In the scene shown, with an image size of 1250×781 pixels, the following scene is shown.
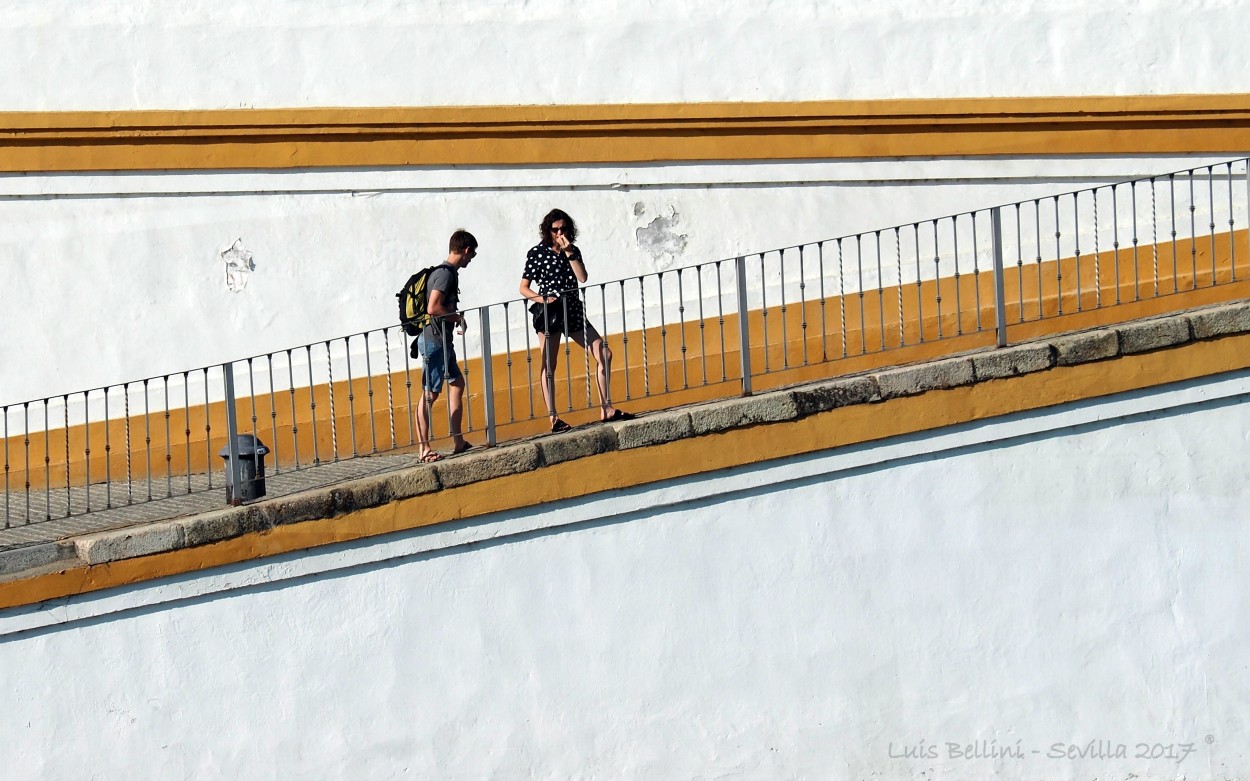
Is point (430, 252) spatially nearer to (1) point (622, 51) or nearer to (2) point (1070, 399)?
(1) point (622, 51)

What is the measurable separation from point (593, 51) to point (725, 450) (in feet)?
15.3

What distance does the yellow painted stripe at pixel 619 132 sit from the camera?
13.1 m

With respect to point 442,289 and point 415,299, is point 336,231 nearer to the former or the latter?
point 415,299

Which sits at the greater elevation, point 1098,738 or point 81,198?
point 81,198

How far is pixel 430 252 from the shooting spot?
13.3 meters

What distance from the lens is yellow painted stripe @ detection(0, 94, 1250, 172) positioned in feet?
43.0

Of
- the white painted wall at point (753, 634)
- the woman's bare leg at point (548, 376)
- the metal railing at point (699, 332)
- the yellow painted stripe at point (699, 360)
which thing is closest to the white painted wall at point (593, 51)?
the metal railing at point (699, 332)

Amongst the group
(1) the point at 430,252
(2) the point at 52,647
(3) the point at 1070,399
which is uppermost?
(1) the point at 430,252

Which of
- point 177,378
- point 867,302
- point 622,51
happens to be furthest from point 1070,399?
point 177,378

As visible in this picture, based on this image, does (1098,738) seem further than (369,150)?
No

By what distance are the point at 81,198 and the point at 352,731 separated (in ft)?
18.0

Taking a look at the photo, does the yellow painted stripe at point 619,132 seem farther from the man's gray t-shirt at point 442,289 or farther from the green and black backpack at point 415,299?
the man's gray t-shirt at point 442,289

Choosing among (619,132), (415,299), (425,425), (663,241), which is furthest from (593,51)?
(425,425)

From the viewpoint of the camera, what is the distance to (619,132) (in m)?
13.2
